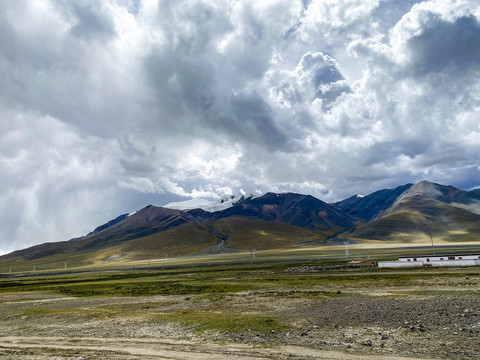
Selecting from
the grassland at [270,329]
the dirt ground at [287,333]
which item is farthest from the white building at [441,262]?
the dirt ground at [287,333]

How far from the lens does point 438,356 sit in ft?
65.9

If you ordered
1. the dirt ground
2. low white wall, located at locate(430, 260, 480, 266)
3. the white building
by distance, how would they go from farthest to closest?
the white building → low white wall, located at locate(430, 260, 480, 266) → the dirt ground

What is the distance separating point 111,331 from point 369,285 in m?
43.3

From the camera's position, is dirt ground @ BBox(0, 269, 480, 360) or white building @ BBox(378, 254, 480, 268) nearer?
dirt ground @ BBox(0, 269, 480, 360)

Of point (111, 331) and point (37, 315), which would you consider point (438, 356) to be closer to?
point (111, 331)

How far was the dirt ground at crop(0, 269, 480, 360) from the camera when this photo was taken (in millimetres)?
22344

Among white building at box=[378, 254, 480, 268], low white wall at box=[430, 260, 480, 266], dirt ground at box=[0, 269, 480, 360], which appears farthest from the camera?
white building at box=[378, 254, 480, 268]

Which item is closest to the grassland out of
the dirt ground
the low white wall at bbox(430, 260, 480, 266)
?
the dirt ground

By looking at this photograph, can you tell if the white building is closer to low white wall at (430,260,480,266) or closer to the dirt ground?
low white wall at (430,260,480,266)

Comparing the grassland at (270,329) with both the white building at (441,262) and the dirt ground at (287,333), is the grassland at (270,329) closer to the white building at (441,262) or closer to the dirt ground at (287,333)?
the dirt ground at (287,333)

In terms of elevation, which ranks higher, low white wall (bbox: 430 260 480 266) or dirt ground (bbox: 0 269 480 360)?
dirt ground (bbox: 0 269 480 360)

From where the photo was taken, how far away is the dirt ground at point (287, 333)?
880 inches

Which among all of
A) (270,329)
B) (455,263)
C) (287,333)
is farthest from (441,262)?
(287,333)

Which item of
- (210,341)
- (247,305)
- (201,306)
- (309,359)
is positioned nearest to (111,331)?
(210,341)
